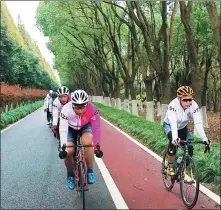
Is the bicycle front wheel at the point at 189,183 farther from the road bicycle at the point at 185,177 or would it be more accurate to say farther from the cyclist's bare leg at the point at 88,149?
the cyclist's bare leg at the point at 88,149

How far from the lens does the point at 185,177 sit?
470 centimetres

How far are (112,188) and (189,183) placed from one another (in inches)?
35.5

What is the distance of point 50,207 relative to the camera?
13.9 feet

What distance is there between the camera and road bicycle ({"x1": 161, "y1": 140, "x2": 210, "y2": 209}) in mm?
4305

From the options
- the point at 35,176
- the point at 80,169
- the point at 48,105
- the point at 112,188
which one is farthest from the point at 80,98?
the point at 35,176

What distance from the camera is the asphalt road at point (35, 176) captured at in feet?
14.3

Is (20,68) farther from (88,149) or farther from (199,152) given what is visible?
→ (88,149)

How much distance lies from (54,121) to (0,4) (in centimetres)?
129

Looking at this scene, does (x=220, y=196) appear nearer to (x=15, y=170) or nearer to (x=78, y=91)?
(x=78, y=91)

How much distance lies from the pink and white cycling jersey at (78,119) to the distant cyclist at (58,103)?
0.09 meters

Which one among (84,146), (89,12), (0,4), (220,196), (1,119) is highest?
(89,12)

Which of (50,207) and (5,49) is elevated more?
(5,49)

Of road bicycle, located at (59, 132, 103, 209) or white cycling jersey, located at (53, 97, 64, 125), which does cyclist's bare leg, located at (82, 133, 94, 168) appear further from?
white cycling jersey, located at (53, 97, 64, 125)

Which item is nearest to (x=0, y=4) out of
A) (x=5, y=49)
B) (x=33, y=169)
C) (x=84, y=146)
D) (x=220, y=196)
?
(x=84, y=146)
